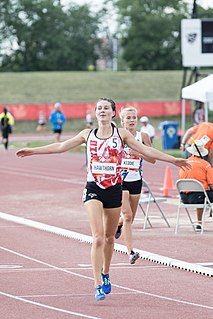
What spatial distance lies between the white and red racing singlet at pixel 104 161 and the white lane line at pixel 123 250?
2128 mm

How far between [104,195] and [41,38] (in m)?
98.0

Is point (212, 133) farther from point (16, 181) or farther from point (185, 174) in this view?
point (16, 181)

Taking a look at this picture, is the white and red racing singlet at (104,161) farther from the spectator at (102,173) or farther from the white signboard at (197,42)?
the white signboard at (197,42)

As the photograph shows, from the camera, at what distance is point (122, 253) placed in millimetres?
13586

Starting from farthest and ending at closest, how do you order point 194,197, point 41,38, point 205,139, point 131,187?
point 41,38 < point 205,139 < point 194,197 < point 131,187

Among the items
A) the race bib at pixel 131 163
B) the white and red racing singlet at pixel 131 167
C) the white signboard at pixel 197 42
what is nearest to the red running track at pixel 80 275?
the white and red racing singlet at pixel 131 167

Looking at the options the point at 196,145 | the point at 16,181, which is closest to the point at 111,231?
the point at 196,145

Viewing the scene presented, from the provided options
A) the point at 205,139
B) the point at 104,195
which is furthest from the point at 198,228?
the point at 104,195

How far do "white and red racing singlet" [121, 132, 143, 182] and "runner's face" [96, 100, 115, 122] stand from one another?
279 cm

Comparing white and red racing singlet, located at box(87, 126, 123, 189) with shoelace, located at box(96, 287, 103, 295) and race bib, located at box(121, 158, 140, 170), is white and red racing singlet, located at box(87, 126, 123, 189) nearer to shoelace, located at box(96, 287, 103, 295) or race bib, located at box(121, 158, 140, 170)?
shoelace, located at box(96, 287, 103, 295)

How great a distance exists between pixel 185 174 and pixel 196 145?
576 mm

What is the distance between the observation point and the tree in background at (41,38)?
10562 cm

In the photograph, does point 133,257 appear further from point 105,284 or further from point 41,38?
point 41,38

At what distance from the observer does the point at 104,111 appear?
10.3 m
